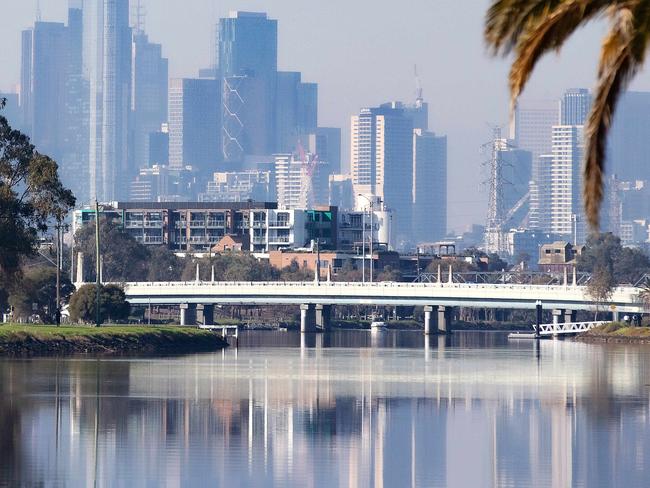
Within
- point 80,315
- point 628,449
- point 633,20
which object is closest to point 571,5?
point 633,20

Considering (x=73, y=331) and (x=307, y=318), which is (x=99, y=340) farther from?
(x=307, y=318)

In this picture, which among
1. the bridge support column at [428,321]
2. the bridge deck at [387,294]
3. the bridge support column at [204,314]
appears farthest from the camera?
the bridge support column at [204,314]

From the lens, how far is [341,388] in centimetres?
7794

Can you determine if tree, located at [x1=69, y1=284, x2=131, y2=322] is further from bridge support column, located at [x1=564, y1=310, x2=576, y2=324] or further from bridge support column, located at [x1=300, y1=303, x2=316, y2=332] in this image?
bridge support column, located at [x1=300, y1=303, x2=316, y2=332]

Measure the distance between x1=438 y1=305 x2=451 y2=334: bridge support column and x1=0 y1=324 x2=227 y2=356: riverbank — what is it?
2499 inches

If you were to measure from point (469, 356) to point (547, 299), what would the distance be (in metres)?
57.7

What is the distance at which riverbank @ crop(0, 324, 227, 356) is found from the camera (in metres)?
102

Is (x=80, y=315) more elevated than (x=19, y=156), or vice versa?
(x=19, y=156)

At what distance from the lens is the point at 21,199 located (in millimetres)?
102938

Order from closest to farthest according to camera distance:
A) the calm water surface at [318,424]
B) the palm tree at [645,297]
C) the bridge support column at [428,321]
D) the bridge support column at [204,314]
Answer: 1. the calm water surface at [318,424]
2. the palm tree at [645,297]
3. the bridge support column at [428,321]
4. the bridge support column at [204,314]

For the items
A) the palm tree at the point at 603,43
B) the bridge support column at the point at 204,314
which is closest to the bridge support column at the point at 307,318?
the bridge support column at the point at 204,314

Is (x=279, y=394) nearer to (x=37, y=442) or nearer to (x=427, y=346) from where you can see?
(x=37, y=442)

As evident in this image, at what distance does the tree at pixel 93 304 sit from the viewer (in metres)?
128

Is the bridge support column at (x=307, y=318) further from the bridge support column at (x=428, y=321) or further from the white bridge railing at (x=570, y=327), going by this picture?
the white bridge railing at (x=570, y=327)
